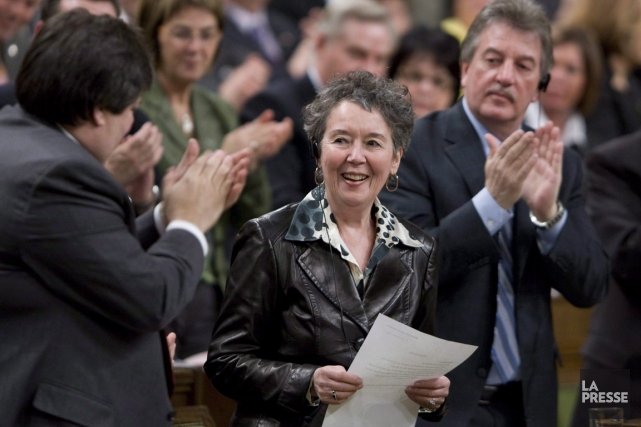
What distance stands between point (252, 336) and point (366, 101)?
0.66 metres

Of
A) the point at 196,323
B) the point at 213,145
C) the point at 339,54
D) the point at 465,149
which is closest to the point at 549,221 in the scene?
the point at 465,149

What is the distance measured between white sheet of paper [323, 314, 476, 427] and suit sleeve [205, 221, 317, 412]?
121 mm

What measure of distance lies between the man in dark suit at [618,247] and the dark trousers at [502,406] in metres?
0.79

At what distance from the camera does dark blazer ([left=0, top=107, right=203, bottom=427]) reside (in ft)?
9.96

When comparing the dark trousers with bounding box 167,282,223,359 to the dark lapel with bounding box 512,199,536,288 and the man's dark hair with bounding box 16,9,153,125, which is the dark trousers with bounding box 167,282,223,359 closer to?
the dark lapel with bounding box 512,199,536,288

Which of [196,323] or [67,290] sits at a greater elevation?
[67,290]

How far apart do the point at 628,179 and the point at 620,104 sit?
106 inches

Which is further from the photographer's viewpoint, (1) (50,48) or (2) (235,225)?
(2) (235,225)

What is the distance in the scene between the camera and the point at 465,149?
3.92 metres

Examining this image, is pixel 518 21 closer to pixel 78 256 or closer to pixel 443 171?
pixel 443 171

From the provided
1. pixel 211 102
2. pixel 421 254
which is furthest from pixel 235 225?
pixel 421 254

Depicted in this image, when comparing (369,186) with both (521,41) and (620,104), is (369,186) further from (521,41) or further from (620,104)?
(620,104)

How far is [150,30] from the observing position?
16.9ft

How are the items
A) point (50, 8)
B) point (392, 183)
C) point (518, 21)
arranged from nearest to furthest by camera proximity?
point (392, 183), point (518, 21), point (50, 8)
